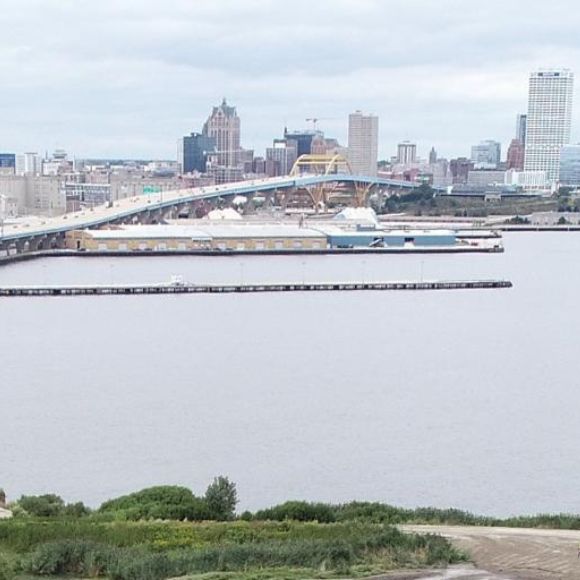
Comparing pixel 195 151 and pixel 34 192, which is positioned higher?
pixel 195 151

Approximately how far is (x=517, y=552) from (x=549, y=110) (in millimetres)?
56908

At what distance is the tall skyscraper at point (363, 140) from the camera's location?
49469 mm

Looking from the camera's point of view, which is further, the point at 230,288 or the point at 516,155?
the point at 516,155

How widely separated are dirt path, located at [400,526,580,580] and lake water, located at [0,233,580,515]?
1619mm

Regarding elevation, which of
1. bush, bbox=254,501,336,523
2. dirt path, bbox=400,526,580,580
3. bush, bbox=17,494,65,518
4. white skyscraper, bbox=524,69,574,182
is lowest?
bush, bbox=17,494,65,518

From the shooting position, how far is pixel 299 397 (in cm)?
682

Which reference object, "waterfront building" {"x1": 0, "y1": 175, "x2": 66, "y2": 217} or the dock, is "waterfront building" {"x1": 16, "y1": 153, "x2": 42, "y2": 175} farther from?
the dock

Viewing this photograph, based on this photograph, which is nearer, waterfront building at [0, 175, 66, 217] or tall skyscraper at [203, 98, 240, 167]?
waterfront building at [0, 175, 66, 217]

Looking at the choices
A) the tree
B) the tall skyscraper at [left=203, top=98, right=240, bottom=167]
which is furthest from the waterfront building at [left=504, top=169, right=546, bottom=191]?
the tree

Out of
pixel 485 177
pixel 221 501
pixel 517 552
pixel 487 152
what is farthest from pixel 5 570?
pixel 487 152

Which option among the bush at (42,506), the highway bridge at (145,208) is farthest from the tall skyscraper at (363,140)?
the bush at (42,506)

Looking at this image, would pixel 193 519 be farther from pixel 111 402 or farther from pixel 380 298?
pixel 380 298

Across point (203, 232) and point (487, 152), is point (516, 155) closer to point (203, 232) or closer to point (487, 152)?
point (487, 152)

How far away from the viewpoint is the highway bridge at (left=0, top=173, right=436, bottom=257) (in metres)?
17.8
